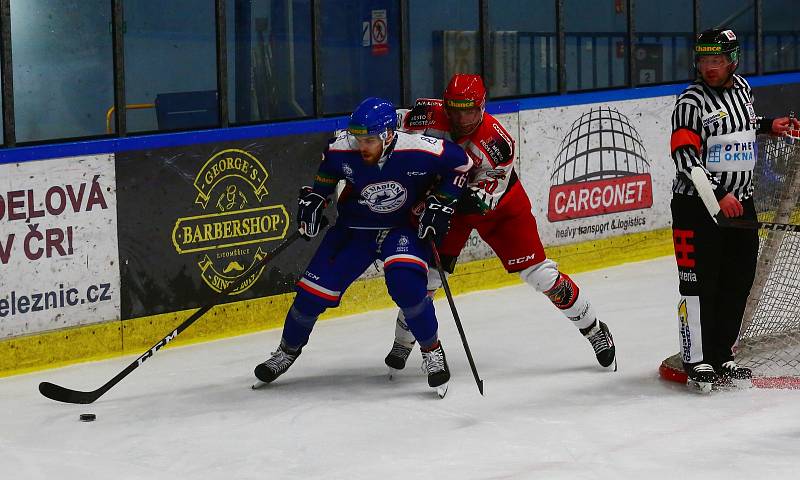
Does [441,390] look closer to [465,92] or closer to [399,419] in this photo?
[399,419]

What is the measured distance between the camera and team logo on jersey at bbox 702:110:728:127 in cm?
514

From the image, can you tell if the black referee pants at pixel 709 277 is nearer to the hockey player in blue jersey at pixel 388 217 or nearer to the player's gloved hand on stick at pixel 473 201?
the player's gloved hand on stick at pixel 473 201

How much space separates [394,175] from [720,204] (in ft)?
3.80

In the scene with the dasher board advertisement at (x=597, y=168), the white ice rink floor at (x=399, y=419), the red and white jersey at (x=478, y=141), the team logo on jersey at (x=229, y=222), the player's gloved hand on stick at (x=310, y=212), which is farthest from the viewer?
the dasher board advertisement at (x=597, y=168)

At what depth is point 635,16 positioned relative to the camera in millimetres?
8781

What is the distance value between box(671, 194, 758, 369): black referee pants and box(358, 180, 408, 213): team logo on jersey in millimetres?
997

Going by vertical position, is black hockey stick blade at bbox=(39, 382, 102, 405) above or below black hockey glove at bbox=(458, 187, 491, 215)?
below

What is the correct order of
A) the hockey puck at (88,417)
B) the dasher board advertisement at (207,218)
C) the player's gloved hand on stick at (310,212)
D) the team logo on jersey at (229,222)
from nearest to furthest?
the hockey puck at (88,417), the player's gloved hand on stick at (310,212), the dasher board advertisement at (207,218), the team logo on jersey at (229,222)

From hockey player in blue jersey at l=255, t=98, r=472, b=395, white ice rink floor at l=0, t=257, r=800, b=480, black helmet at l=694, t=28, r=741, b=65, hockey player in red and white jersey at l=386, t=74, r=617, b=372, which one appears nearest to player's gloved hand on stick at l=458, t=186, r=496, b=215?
hockey player in red and white jersey at l=386, t=74, r=617, b=372

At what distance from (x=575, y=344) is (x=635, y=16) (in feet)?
10.4

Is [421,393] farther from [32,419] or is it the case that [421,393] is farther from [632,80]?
[632,80]

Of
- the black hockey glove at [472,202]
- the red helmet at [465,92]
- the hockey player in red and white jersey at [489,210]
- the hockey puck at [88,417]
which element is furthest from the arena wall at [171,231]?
the red helmet at [465,92]

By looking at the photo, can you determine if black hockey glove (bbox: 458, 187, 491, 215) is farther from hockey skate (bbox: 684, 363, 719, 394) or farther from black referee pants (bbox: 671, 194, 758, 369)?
hockey skate (bbox: 684, 363, 719, 394)

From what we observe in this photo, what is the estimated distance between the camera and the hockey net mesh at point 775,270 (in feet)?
18.8
